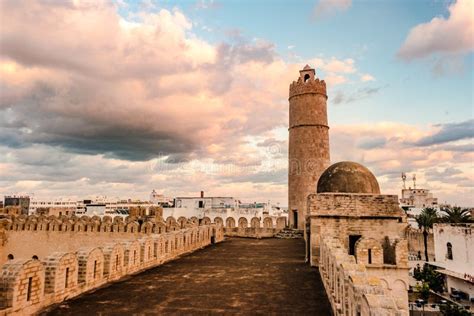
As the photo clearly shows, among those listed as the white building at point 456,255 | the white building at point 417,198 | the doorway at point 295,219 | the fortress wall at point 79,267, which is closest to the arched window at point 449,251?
the white building at point 456,255

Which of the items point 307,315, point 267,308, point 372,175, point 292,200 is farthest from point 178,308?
point 292,200

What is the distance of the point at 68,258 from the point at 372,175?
12873mm

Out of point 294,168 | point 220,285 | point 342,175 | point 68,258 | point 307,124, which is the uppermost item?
point 307,124

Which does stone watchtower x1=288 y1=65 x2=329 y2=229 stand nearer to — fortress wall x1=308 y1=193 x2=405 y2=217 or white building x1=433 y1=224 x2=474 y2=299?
white building x1=433 y1=224 x2=474 y2=299

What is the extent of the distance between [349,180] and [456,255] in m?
22.7

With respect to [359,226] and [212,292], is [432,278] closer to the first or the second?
[359,226]

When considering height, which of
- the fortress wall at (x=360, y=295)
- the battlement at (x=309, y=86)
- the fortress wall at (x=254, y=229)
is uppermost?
the battlement at (x=309, y=86)

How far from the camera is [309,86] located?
3119 cm

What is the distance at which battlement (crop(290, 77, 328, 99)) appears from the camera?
102ft

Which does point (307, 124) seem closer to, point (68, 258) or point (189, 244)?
point (189, 244)

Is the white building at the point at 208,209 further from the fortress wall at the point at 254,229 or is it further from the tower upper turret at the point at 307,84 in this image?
the tower upper turret at the point at 307,84

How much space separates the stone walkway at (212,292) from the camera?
7785mm

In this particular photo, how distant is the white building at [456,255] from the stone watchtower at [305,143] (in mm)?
12967

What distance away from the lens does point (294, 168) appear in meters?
31.0
